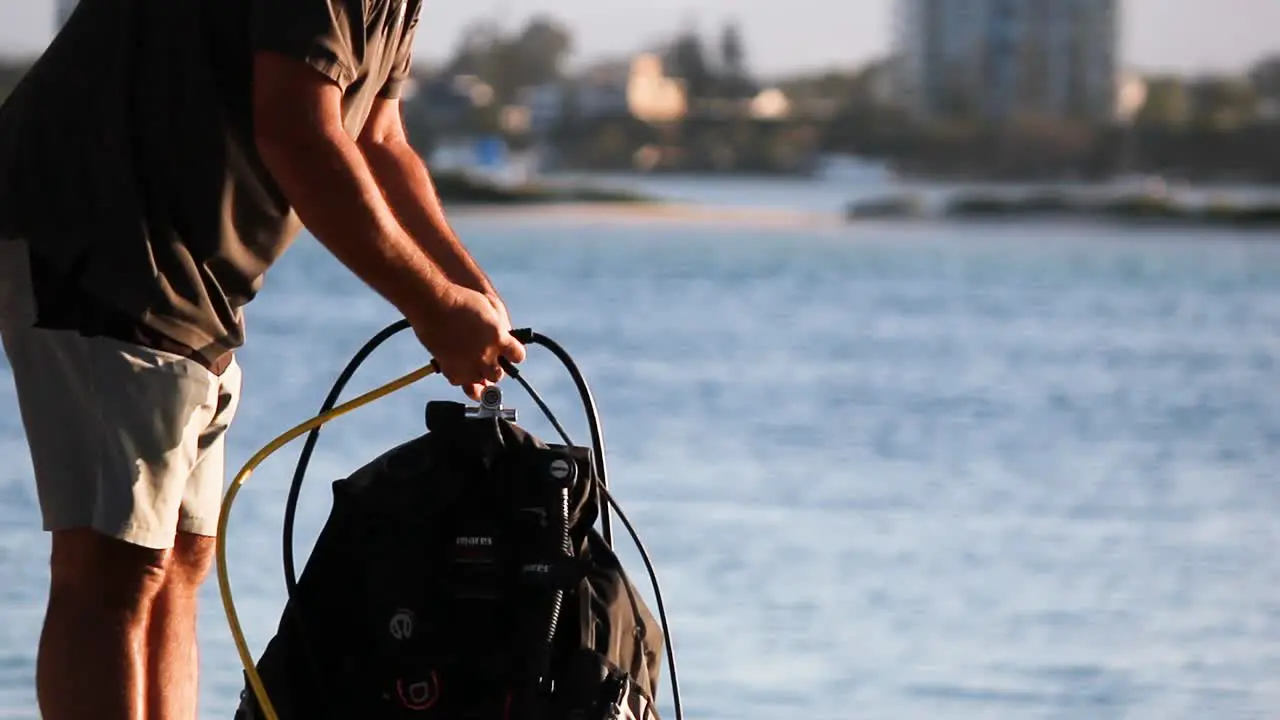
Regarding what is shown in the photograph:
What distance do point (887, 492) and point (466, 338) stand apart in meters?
4.97

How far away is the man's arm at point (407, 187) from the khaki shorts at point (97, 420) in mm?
320

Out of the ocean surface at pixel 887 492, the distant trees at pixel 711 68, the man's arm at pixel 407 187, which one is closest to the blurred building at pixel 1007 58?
the distant trees at pixel 711 68

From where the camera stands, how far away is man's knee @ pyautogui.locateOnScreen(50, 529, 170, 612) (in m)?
2.08

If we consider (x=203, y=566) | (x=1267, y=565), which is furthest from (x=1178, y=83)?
(x=203, y=566)

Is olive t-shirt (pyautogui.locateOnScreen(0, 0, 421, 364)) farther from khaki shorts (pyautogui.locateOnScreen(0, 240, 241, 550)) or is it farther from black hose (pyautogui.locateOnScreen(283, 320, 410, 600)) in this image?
black hose (pyautogui.locateOnScreen(283, 320, 410, 600))

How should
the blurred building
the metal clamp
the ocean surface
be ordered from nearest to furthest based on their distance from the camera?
the metal clamp, the ocean surface, the blurred building

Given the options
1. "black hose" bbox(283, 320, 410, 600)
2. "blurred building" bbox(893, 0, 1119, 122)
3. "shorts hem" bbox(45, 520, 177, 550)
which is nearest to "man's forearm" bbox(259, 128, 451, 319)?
"black hose" bbox(283, 320, 410, 600)

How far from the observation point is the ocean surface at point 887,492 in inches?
161

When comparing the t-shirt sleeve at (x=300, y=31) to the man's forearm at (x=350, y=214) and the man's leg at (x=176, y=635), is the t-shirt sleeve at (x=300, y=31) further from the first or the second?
the man's leg at (x=176, y=635)

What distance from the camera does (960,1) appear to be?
40500mm

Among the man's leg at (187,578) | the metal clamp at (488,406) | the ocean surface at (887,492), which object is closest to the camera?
the metal clamp at (488,406)

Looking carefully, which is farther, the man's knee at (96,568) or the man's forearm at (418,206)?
the man's forearm at (418,206)

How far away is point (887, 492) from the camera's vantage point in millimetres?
6957

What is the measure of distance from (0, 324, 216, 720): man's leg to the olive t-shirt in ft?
0.15
